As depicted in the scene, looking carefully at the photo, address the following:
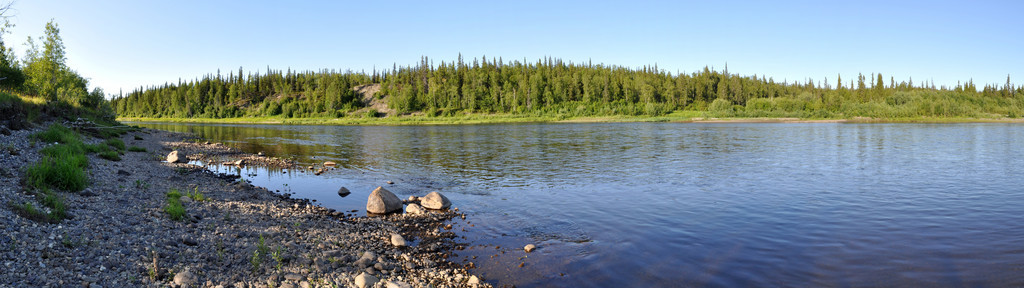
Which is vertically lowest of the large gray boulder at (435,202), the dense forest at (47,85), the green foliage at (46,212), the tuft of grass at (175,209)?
the large gray boulder at (435,202)

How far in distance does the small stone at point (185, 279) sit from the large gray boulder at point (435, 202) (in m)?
10.2

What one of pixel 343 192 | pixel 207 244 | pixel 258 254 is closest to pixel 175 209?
pixel 207 244

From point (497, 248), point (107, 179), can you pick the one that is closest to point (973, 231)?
point (497, 248)

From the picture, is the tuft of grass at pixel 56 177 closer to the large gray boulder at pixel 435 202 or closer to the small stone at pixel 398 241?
the small stone at pixel 398 241

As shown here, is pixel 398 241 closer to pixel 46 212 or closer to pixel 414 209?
pixel 414 209

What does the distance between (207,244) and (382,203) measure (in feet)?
23.5

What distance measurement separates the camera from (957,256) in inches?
511

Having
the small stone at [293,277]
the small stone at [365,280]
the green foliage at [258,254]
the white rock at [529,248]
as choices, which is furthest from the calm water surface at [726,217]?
the green foliage at [258,254]

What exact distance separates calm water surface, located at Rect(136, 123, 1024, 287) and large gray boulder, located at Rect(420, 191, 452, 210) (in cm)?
85

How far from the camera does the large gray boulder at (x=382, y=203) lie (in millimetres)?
18531

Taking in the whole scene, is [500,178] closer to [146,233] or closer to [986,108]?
[146,233]

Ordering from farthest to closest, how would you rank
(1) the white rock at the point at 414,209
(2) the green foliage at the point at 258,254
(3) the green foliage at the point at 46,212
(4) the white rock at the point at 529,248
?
1. (1) the white rock at the point at 414,209
2. (4) the white rock at the point at 529,248
3. (3) the green foliage at the point at 46,212
4. (2) the green foliage at the point at 258,254

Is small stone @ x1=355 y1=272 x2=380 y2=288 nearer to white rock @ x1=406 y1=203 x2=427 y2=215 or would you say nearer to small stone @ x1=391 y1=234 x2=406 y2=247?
small stone @ x1=391 y1=234 x2=406 y2=247

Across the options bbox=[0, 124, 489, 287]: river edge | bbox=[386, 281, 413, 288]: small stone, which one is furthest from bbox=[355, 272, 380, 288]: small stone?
bbox=[386, 281, 413, 288]: small stone
